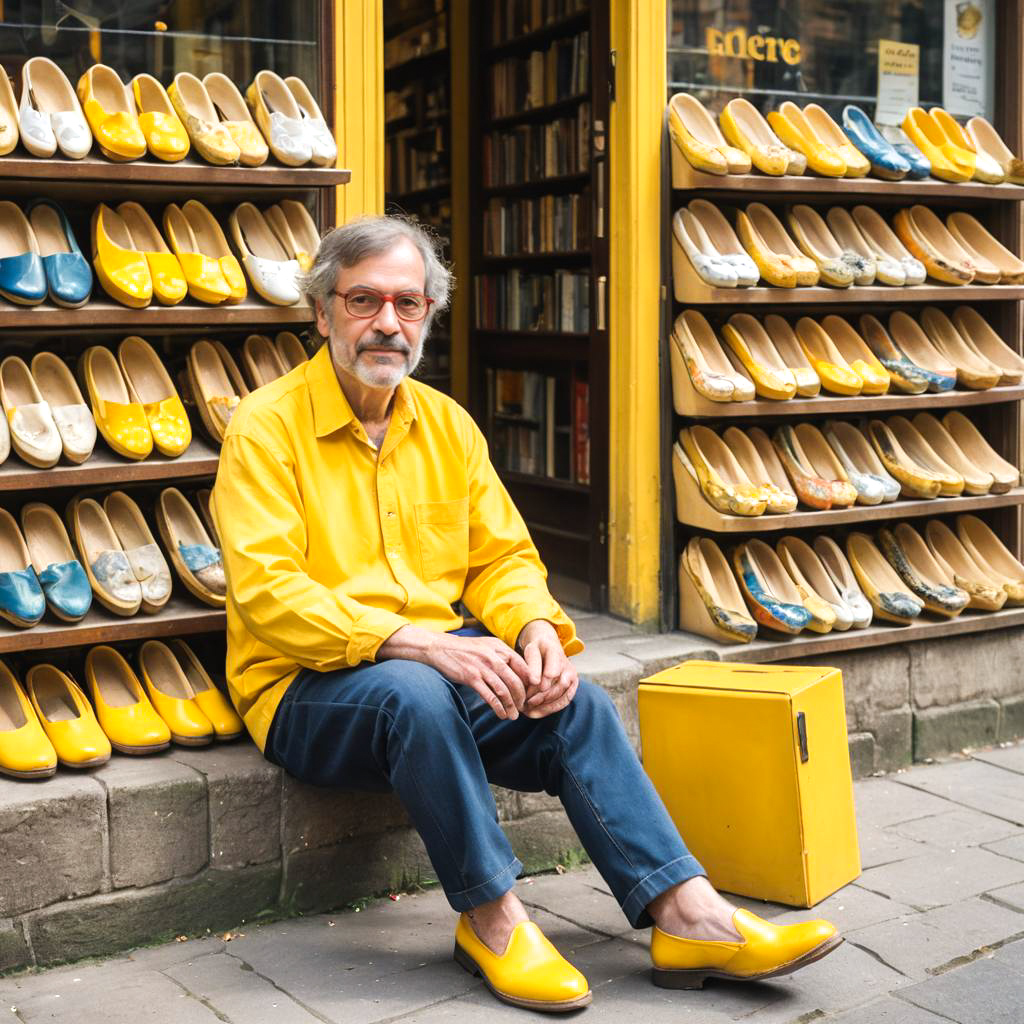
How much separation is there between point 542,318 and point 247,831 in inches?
119

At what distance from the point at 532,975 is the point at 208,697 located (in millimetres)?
1065

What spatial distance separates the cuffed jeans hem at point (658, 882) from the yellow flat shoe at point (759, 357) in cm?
170

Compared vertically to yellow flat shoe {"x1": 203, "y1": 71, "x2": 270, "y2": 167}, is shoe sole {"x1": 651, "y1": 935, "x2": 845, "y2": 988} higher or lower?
lower

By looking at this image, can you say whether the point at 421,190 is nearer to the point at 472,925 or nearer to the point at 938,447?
the point at 938,447

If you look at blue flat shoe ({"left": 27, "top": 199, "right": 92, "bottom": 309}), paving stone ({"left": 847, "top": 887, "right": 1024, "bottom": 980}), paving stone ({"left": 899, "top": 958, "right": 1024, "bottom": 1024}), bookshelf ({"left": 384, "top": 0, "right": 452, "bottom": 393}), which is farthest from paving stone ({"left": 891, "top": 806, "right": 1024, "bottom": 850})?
bookshelf ({"left": 384, "top": 0, "right": 452, "bottom": 393})

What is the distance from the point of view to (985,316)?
4945 millimetres

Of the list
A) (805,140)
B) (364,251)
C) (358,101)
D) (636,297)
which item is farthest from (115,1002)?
(805,140)

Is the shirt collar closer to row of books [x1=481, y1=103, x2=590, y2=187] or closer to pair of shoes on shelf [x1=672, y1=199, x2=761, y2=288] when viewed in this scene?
pair of shoes on shelf [x1=672, y1=199, x2=761, y2=288]

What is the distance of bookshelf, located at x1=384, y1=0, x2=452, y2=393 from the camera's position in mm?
6387

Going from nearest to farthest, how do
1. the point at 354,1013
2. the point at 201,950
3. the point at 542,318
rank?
the point at 354,1013, the point at 201,950, the point at 542,318

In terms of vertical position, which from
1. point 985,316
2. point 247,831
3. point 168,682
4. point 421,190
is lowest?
point 247,831

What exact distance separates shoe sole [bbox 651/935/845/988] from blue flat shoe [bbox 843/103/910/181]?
2.47 meters

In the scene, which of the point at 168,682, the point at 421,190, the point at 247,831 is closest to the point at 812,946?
the point at 247,831

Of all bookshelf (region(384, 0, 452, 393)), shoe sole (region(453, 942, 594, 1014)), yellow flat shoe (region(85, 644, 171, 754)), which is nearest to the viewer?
shoe sole (region(453, 942, 594, 1014))
